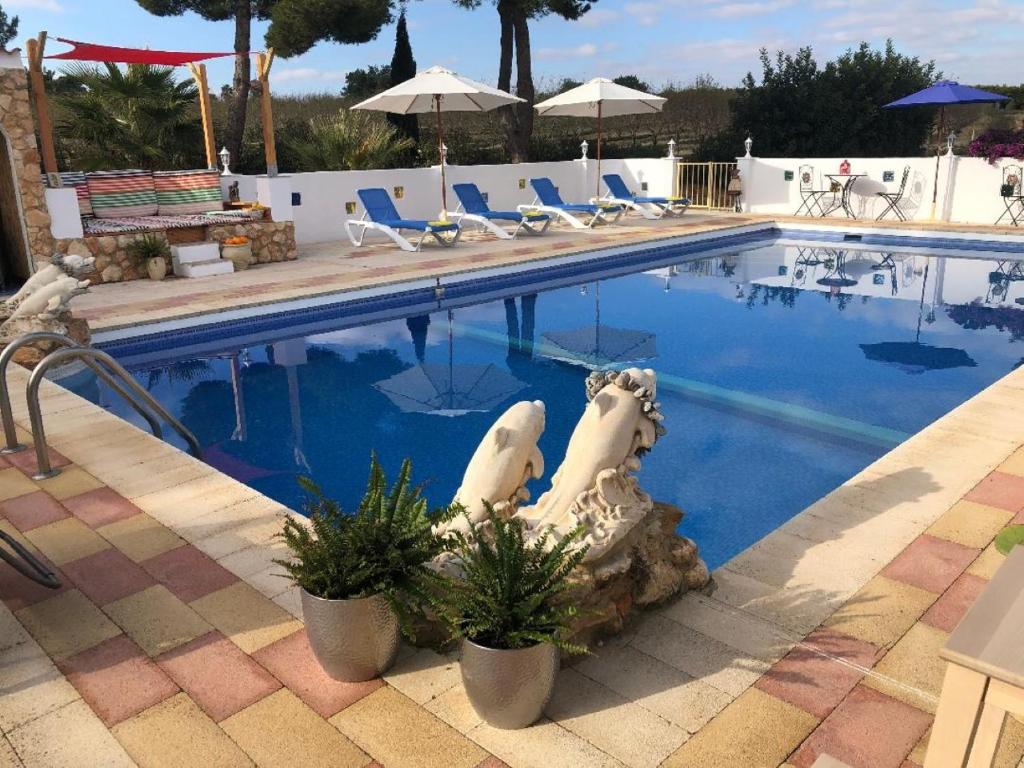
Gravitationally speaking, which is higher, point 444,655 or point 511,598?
point 511,598

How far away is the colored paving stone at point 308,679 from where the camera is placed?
2.62 m

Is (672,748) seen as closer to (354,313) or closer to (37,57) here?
(354,313)

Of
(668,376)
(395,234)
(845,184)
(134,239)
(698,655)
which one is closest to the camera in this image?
(698,655)

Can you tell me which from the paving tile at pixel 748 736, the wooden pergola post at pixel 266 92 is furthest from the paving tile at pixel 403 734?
the wooden pergola post at pixel 266 92

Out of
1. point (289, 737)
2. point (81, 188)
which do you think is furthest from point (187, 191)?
point (289, 737)

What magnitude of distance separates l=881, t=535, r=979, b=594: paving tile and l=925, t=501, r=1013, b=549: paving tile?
0.24ft

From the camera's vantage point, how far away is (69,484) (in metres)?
4.46

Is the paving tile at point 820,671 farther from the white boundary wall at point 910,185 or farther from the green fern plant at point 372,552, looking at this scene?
the white boundary wall at point 910,185

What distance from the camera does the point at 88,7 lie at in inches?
766

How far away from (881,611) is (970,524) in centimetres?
107

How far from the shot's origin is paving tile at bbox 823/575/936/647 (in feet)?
9.79

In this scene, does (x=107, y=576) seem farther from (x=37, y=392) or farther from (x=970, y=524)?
(x=970, y=524)

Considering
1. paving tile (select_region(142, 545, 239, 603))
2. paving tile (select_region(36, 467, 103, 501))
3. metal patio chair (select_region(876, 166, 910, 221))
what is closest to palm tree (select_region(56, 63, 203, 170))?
paving tile (select_region(36, 467, 103, 501))

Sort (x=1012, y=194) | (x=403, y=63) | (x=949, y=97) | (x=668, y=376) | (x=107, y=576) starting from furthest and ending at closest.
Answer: (x=403, y=63)
(x=949, y=97)
(x=1012, y=194)
(x=668, y=376)
(x=107, y=576)
